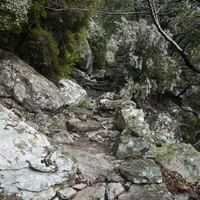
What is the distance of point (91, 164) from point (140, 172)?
741 millimetres

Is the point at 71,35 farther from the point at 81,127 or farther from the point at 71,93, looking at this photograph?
the point at 81,127

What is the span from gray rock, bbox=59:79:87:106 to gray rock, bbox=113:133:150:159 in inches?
75.7

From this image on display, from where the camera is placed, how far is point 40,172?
2.27 metres

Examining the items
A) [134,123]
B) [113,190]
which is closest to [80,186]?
[113,190]

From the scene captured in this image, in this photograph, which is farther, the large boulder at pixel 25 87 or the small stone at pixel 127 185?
the large boulder at pixel 25 87

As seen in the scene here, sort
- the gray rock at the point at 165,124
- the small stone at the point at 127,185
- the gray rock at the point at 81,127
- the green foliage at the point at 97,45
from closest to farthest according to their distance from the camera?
1. the small stone at the point at 127,185
2. the gray rock at the point at 81,127
3. the gray rock at the point at 165,124
4. the green foliage at the point at 97,45

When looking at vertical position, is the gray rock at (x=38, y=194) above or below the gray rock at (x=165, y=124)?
below

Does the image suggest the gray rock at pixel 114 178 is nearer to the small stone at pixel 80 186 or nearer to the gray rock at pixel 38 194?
the small stone at pixel 80 186

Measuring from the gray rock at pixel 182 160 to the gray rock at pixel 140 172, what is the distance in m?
0.53

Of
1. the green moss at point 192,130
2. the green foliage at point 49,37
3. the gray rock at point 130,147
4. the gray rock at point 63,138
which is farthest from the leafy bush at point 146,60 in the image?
the gray rock at point 63,138

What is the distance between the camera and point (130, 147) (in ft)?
10.9

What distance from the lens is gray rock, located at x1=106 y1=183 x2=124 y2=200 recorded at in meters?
2.39

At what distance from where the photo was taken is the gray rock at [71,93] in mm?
4945

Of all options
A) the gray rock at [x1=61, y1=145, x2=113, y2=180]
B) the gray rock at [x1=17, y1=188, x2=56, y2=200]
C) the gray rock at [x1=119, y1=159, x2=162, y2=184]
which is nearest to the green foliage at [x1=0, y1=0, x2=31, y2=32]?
the gray rock at [x1=61, y1=145, x2=113, y2=180]
